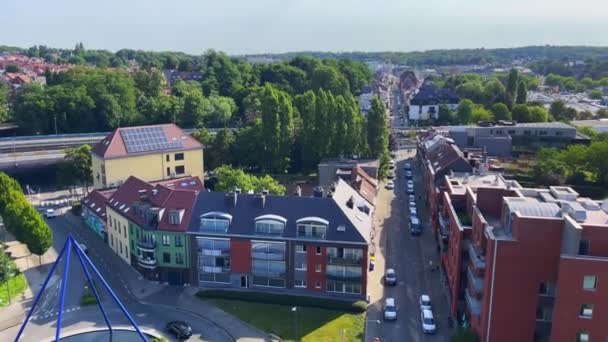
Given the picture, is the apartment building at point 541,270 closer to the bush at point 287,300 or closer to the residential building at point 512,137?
the bush at point 287,300

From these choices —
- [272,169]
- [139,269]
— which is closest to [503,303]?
[139,269]

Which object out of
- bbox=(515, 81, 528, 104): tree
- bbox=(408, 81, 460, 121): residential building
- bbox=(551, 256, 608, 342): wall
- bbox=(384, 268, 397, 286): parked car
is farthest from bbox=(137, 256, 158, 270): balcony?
bbox=(515, 81, 528, 104): tree

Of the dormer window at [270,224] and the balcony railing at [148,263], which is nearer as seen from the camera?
the dormer window at [270,224]

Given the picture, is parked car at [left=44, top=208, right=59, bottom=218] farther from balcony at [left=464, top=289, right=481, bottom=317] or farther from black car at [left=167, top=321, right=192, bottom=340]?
balcony at [left=464, top=289, right=481, bottom=317]

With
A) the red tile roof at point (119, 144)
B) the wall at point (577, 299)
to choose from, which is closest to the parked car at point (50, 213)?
the red tile roof at point (119, 144)

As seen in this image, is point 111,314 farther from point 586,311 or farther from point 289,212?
point 586,311

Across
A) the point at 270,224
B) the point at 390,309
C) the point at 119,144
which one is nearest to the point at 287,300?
the point at 270,224
